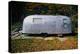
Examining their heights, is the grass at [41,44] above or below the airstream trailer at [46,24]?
below

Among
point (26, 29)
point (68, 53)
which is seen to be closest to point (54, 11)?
point (26, 29)

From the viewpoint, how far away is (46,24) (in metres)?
2.16

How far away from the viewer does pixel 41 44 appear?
2.14 m

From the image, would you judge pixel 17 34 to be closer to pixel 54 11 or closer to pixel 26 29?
pixel 26 29

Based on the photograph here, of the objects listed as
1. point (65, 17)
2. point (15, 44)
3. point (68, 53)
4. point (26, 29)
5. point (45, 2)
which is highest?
point (45, 2)

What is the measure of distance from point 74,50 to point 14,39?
2.64 ft

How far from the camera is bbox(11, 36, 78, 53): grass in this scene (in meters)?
2.04

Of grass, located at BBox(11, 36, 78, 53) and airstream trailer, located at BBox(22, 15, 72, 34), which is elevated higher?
airstream trailer, located at BBox(22, 15, 72, 34)

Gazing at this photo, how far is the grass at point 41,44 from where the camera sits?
2.04 metres

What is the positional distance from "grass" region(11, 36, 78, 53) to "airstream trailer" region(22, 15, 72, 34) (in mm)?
109

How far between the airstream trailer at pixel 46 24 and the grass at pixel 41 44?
4.3 inches

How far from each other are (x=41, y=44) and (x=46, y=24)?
25 cm

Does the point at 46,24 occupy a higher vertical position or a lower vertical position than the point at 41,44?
higher

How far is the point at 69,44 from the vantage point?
227cm
